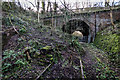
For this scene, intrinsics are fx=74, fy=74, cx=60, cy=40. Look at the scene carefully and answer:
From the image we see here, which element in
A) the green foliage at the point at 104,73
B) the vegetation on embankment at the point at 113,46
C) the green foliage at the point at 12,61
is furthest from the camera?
the vegetation on embankment at the point at 113,46

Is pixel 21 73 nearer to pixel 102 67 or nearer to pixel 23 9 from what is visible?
pixel 102 67

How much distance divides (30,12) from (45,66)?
1050 centimetres

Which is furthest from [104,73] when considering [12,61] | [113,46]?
[12,61]

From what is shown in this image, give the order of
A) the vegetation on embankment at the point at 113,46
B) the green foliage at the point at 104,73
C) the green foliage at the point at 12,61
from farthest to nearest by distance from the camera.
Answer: the vegetation on embankment at the point at 113,46 → the green foliage at the point at 104,73 → the green foliage at the point at 12,61

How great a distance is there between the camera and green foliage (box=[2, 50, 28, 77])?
10.0ft

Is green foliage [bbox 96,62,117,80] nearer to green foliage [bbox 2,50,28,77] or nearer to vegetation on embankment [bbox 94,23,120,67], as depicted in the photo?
vegetation on embankment [bbox 94,23,120,67]

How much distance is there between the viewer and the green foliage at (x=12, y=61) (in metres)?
3.06

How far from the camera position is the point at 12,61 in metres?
3.29

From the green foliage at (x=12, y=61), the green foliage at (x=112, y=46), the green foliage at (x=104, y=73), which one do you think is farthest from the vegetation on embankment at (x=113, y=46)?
the green foliage at (x=12, y=61)

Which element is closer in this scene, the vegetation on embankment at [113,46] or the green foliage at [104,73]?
the green foliage at [104,73]

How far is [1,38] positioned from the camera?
153 inches

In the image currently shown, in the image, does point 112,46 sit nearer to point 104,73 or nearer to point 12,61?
point 104,73

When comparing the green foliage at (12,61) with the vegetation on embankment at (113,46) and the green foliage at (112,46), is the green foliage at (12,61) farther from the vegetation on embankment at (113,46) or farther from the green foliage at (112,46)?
the green foliage at (112,46)

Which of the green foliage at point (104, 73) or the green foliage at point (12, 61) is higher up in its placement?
the green foliage at point (12, 61)
